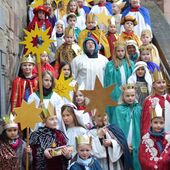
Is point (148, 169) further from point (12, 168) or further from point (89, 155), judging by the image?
point (12, 168)

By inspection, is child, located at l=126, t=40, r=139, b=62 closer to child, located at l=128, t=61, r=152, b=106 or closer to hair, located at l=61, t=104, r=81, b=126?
child, located at l=128, t=61, r=152, b=106

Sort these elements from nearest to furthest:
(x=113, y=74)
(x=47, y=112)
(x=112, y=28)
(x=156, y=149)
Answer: (x=156, y=149) < (x=47, y=112) < (x=113, y=74) < (x=112, y=28)

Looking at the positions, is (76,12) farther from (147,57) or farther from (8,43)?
(8,43)

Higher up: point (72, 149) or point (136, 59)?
point (136, 59)

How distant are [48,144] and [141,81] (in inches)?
101

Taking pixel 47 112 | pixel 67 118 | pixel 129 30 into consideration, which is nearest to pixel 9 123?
pixel 47 112

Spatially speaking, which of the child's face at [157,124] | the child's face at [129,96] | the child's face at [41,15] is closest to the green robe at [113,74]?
the child's face at [129,96]

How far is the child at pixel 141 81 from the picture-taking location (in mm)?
9188

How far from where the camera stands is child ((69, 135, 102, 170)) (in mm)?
6883

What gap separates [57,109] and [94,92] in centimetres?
121

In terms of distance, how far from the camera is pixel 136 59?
10406 mm

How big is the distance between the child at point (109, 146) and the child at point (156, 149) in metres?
0.34

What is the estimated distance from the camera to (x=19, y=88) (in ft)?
29.8

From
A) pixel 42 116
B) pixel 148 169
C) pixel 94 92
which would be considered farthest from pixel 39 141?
pixel 148 169
